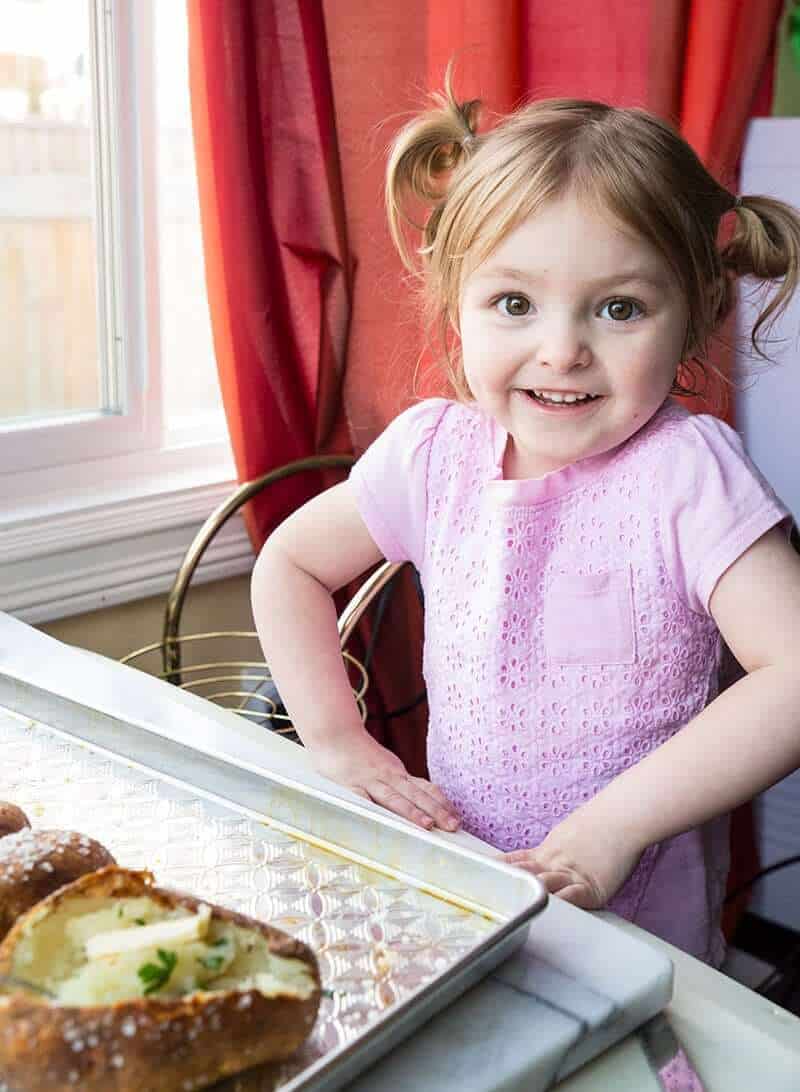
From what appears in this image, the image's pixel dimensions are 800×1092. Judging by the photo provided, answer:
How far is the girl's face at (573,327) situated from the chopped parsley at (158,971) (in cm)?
62

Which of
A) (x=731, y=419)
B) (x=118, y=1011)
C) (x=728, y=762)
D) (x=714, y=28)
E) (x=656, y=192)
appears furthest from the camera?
(x=731, y=419)

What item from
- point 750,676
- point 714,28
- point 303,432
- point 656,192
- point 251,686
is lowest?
point 251,686

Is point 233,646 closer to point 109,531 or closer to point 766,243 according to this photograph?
point 109,531

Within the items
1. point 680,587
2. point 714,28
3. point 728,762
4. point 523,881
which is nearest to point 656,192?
point 680,587

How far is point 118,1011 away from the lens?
0.47 m

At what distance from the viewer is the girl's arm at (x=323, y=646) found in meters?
0.96

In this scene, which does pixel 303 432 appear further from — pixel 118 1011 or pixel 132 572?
pixel 118 1011

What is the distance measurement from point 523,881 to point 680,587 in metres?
0.52

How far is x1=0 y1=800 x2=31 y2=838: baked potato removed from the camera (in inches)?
26.8

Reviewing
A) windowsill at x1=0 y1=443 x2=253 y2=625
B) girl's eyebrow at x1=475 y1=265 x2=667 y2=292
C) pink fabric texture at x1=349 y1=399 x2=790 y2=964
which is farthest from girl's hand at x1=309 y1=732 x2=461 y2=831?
windowsill at x1=0 y1=443 x2=253 y2=625

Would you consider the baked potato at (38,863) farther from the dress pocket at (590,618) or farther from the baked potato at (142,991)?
the dress pocket at (590,618)

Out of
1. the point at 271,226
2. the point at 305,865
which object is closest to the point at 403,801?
the point at 305,865

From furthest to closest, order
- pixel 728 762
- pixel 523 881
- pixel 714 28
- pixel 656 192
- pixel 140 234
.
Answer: pixel 140 234 → pixel 714 28 → pixel 656 192 → pixel 728 762 → pixel 523 881

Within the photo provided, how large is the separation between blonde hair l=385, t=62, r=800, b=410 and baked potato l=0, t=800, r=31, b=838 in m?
0.59
